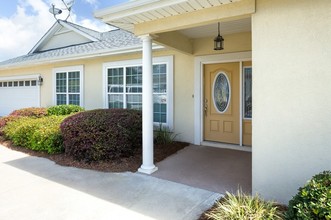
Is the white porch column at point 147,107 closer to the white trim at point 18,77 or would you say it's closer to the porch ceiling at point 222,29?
the porch ceiling at point 222,29

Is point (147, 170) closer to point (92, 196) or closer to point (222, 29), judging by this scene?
point (92, 196)

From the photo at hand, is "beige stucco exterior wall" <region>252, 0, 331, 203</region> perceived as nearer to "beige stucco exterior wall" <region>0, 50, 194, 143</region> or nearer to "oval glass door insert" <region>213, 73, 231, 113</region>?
"oval glass door insert" <region>213, 73, 231, 113</region>

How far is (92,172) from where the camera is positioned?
5484 mm

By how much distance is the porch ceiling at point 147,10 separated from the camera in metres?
4.10

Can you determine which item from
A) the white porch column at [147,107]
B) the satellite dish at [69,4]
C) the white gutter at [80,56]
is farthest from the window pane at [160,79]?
the satellite dish at [69,4]

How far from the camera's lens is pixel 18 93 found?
14164 millimetres

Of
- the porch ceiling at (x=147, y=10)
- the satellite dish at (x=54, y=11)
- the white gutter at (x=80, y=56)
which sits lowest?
the porch ceiling at (x=147, y=10)

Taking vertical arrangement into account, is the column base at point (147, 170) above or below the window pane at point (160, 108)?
below

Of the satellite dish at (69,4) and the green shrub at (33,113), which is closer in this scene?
the green shrub at (33,113)

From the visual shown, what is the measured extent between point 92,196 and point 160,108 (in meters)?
4.75

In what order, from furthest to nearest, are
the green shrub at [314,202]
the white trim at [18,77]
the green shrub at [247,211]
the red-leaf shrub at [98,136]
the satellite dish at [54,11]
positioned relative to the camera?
the satellite dish at [54,11] < the white trim at [18,77] < the red-leaf shrub at [98,136] < the green shrub at [247,211] < the green shrub at [314,202]

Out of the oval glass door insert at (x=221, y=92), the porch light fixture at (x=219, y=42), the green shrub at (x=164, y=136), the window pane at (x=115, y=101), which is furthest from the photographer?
the window pane at (x=115, y=101)

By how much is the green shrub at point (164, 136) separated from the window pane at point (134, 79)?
182cm

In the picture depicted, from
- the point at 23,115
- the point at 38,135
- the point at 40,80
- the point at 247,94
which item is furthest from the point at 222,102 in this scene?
the point at 40,80
